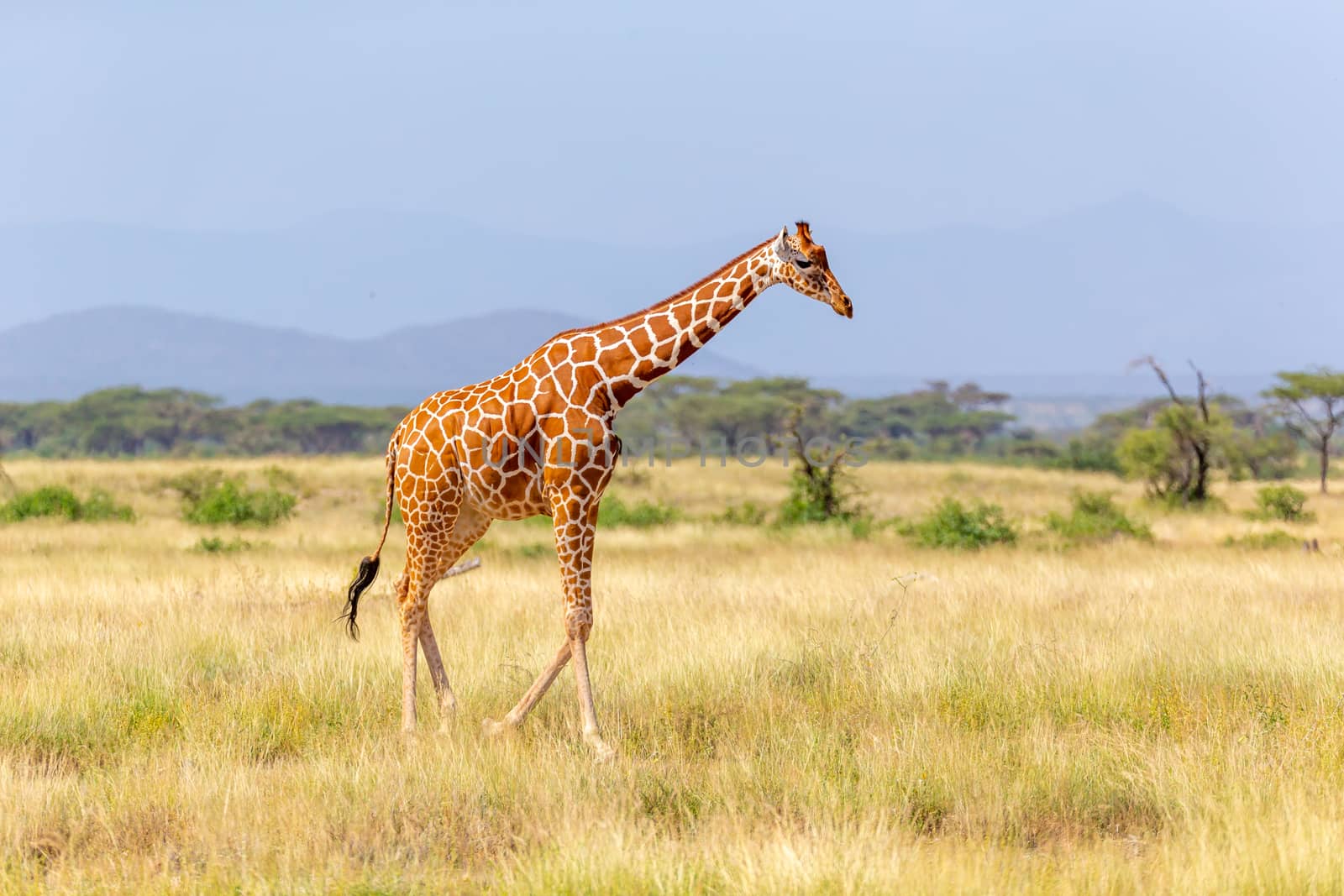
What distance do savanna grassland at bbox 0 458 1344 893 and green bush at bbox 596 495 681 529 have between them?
1023 cm

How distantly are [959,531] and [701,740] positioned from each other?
41.3ft

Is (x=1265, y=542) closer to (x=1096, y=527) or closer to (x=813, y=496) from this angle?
(x=1096, y=527)

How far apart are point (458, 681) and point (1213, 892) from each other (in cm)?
Result: 497

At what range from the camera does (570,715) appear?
7660 mm

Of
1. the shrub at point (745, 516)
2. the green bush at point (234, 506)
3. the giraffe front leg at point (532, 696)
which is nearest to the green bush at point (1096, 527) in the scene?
the shrub at point (745, 516)

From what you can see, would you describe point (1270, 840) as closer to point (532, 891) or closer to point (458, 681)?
point (532, 891)

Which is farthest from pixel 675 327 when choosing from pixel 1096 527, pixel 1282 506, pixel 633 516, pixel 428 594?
pixel 1282 506

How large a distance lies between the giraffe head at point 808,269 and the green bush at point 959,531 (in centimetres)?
1238

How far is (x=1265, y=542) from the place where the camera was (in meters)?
19.4

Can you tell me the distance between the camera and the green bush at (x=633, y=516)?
23.7 metres

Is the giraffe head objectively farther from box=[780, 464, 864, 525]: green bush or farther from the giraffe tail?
box=[780, 464, 864, 525]: green bush

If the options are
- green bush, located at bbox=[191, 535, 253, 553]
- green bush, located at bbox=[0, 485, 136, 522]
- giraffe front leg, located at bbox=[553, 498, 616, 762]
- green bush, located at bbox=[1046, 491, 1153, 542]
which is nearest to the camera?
giraffe front leg, located at bbox=[553, 498, 616, 762]

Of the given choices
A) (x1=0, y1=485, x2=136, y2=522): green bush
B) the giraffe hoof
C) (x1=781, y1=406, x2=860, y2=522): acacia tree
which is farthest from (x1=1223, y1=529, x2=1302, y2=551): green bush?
(x1=0, y1=485, x2=136, y2=522): green bush

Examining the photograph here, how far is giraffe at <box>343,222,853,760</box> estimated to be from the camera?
688cm
